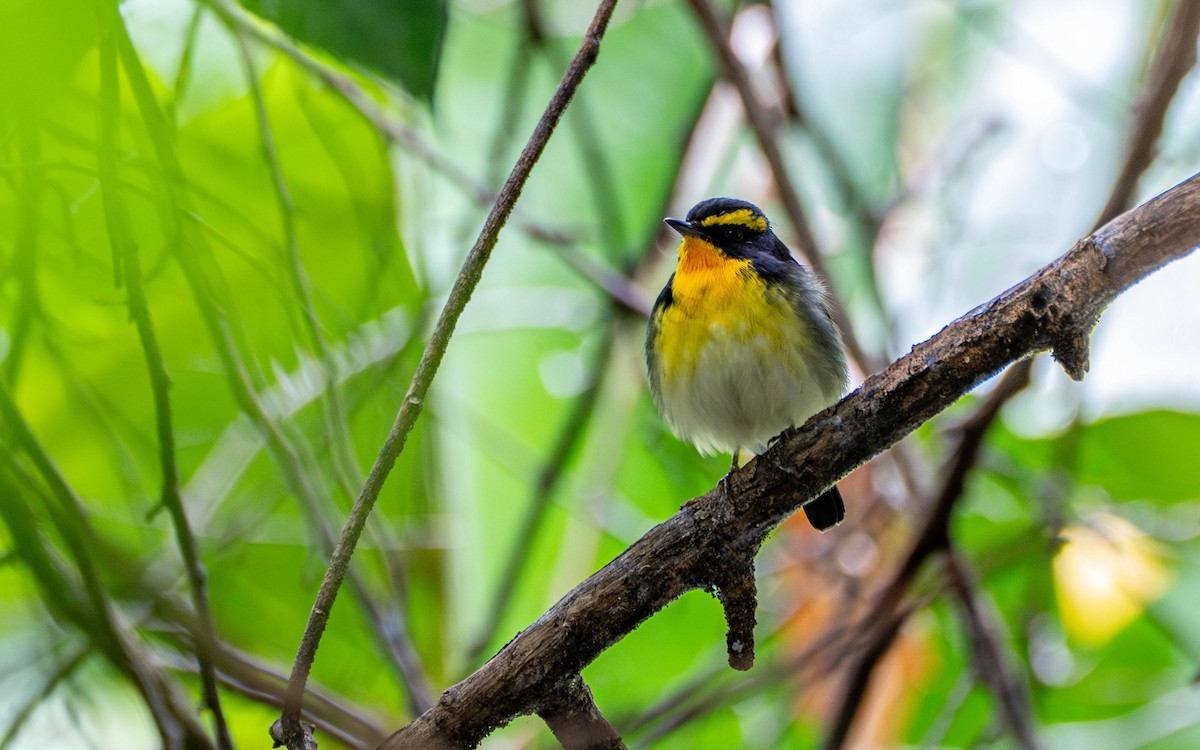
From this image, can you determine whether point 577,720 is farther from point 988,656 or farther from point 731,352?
point 988,656

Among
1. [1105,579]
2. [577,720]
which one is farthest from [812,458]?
[1105,579]

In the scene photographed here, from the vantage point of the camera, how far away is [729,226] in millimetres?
3072

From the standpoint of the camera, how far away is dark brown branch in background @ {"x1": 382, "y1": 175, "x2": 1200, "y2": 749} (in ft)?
4.73

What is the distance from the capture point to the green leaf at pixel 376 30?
1.15 meters

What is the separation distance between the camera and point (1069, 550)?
344 cm

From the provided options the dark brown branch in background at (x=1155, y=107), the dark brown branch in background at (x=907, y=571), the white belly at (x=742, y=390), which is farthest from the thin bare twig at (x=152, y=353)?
the dark brown branch in background at (x=1155, y=107)

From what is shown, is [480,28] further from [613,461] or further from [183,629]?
[183,629]

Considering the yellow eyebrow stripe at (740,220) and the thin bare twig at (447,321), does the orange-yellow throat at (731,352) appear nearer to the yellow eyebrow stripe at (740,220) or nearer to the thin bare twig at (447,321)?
the yellow eyebrow stripe at (740,220)

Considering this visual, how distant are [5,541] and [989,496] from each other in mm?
3243

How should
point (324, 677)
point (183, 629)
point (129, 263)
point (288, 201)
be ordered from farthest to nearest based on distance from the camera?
point (324, 677)
point (288, 201)
point (183, 629)
point (129, 263)

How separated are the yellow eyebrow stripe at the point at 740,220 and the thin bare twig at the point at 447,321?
1717 mm

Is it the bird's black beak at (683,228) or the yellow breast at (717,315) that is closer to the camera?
the yellow breast at (717,315)

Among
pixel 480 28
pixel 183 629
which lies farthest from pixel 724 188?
pixel 183 629

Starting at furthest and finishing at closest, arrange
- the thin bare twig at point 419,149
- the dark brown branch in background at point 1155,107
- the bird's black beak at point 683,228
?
the bird's black beak at point 683,228, the dark brown branch in background at point 1155,107, the thin bare twig at point 419,149
